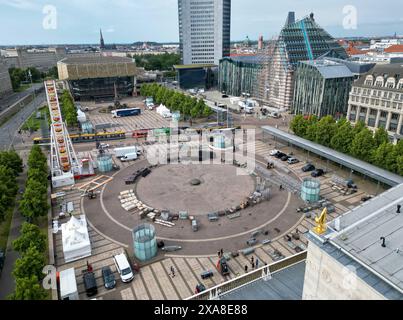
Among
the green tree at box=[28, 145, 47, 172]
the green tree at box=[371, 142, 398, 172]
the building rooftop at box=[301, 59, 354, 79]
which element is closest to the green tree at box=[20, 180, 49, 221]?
the green tree at box=[28, 145, 47, 172]

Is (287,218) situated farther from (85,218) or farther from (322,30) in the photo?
(322,30)

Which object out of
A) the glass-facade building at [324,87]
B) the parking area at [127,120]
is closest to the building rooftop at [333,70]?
the glass-facade building at [324,87]

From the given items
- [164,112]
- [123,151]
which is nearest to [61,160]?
[123,151]

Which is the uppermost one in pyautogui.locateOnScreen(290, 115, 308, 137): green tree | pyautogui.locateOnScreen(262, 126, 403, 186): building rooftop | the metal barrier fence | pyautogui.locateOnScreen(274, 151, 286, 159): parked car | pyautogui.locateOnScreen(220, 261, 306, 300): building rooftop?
the metal barrier fence

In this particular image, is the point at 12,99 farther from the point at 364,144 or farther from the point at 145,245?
the point at 364,144

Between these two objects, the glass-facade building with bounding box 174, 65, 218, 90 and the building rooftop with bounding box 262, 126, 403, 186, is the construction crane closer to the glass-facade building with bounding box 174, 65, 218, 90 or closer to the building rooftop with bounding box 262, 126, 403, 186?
the building rooftop with bounding box 262, 126, 403, 186
